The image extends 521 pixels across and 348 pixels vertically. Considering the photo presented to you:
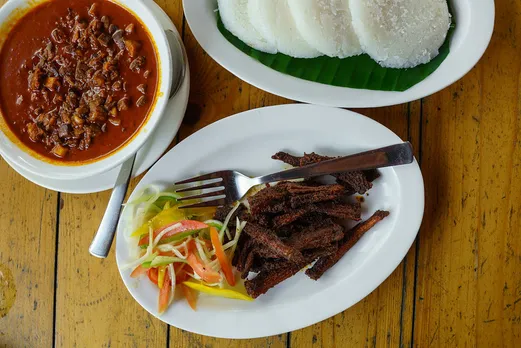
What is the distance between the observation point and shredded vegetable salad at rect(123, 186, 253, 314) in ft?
6.28

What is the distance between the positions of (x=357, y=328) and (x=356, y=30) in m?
1.27

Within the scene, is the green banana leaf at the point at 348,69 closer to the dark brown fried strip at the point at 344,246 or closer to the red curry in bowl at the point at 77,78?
the red curry in bowl at the point at 77,78

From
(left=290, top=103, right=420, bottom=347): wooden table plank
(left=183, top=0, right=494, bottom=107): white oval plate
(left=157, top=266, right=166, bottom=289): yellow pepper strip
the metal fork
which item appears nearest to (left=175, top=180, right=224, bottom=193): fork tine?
the metal fork

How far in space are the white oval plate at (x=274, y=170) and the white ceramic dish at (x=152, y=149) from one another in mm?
51

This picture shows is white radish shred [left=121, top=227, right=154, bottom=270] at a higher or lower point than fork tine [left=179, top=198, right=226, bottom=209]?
lower

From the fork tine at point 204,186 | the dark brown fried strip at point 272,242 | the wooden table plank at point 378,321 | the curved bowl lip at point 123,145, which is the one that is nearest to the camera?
the curved bowl lip at point 123,145

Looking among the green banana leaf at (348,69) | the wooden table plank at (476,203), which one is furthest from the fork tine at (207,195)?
the wooden table plank at (476,203)

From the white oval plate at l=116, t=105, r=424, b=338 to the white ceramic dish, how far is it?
5 centimetres

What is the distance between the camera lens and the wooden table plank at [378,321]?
6.82 ft

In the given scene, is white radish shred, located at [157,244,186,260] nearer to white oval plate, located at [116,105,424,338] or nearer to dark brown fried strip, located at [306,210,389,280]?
white oval plate, located at [116,105,424,338]

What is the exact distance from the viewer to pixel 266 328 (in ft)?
6.50

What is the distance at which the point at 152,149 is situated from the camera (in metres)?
1.96

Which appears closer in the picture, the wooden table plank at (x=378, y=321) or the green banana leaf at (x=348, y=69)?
the green banana leaf at (x=348, y=69)

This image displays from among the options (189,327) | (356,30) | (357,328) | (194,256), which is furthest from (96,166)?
(357,328)
